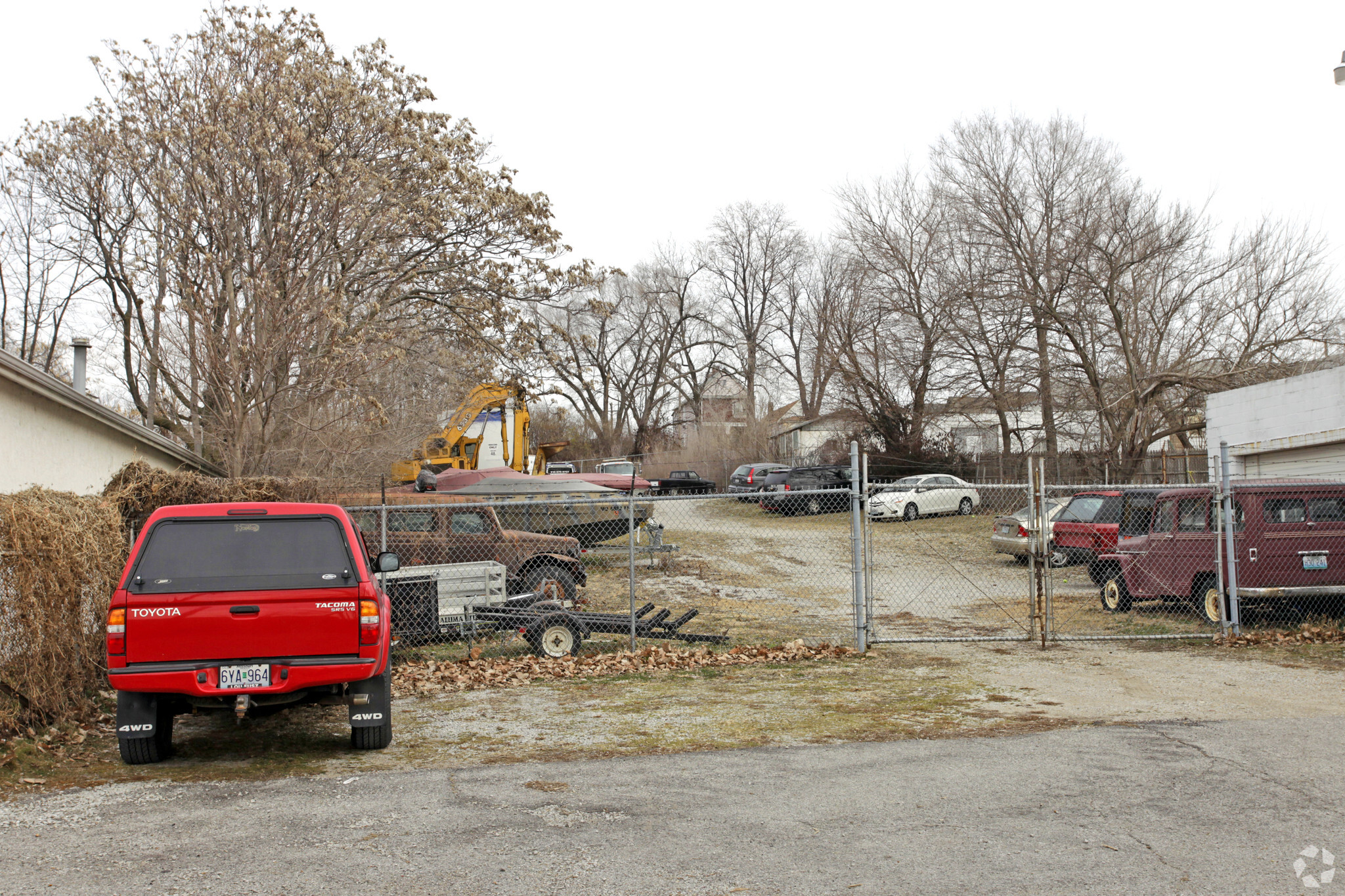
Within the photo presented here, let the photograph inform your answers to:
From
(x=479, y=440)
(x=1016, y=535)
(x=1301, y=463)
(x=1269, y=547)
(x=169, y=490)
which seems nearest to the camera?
(x=169, y=490)

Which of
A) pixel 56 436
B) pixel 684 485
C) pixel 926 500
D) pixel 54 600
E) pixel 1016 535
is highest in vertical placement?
pixel 56 436

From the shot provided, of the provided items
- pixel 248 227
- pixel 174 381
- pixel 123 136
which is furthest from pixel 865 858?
pixel 123 136

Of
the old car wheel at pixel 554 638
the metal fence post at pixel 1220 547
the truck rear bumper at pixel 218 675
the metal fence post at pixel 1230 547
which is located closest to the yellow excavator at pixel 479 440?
the old car wheel at pixel 554 638

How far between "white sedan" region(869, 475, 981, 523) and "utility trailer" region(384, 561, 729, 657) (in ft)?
57.8

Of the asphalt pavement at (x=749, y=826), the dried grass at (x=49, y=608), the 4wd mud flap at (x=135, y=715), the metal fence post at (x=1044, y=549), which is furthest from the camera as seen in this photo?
the metal fence post at (x=1044, y=549)

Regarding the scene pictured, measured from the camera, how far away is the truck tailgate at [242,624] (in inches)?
244

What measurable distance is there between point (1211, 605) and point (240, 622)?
11.0 meters

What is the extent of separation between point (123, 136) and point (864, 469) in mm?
18770

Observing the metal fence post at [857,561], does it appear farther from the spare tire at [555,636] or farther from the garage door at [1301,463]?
the garage door at [1301,463]

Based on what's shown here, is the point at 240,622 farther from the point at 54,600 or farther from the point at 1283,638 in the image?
the point at 1283,638

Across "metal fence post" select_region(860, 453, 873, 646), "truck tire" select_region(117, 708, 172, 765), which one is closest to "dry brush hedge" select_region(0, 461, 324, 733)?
"truck tire" select_region(117, 708, 172, 765)

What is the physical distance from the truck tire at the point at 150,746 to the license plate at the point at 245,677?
0.64 meters

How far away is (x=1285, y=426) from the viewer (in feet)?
59.7

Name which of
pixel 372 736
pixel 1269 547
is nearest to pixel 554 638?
pixel 372 736
